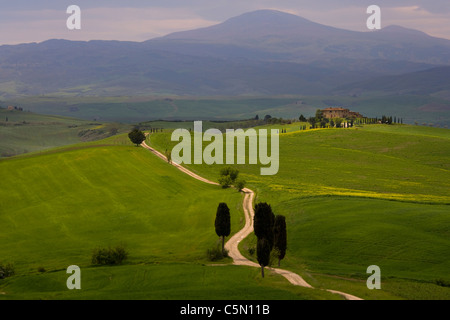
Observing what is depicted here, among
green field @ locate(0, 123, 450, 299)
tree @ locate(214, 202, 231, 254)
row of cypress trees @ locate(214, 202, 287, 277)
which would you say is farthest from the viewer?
tree @ locate(214, 202, 231, 254)

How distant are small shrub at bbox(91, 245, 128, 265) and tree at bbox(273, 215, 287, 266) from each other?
18097mm

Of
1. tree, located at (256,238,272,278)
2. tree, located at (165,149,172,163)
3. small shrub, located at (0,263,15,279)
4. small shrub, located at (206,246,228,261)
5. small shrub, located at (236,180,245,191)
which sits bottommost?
small shrub, located at (0,263,15,279)

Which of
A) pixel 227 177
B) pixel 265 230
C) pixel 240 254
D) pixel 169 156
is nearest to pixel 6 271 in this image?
pixel 240 254

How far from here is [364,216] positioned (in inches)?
2859

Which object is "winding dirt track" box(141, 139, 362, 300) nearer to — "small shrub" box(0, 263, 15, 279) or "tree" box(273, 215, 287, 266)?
"tree" box(273, 215, 287, 266)

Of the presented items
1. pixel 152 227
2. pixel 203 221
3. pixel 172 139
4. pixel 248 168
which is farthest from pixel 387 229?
pixel 172 139

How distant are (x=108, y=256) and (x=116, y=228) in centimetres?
1715

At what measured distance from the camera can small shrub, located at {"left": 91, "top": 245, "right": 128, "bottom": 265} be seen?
204 feet

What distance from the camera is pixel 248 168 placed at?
12688 centimetres

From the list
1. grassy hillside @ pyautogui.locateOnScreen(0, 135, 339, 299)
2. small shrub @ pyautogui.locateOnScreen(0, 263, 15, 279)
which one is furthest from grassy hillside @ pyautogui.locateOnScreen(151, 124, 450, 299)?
small shrub @ pyautogui.locateOnScreen(0, 263, 15, 279)

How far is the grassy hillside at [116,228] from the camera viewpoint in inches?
1982

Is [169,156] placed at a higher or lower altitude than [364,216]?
higher

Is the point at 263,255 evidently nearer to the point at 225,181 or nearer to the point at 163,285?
the point at 163,285

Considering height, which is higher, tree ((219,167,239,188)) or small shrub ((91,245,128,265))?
tree ((219,167,239,188))
